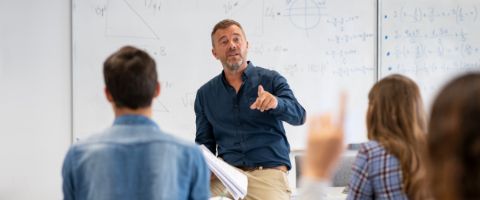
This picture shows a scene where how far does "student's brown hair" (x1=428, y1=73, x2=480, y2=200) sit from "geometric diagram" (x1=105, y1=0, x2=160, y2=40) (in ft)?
10.7

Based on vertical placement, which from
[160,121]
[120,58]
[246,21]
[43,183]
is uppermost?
[246,21]

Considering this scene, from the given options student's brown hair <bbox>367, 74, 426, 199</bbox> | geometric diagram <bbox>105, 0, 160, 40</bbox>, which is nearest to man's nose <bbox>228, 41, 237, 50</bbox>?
geometric diagram <bbox>105, 0, 160, 40</bbox>

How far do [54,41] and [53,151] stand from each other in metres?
0.71

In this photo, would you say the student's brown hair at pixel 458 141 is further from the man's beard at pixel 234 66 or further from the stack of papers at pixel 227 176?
the man's beard at pixel 234 66

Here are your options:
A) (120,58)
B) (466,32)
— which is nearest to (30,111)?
(120,58)

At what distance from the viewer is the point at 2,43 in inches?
151

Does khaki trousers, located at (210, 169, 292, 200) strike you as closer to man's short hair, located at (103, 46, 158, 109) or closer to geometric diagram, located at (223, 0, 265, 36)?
man's short hair, located at (103, 46, 158, 109)

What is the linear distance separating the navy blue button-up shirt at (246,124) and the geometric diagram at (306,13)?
1.20 m

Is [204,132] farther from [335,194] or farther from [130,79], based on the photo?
[130,79]

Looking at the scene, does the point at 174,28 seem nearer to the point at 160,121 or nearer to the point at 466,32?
the point at 160,121

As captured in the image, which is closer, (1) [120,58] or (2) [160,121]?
(1) [120,58]

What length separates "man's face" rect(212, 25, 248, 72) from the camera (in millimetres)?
3121

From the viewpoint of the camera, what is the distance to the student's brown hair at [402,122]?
6.71ft

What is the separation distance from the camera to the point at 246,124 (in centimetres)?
309
